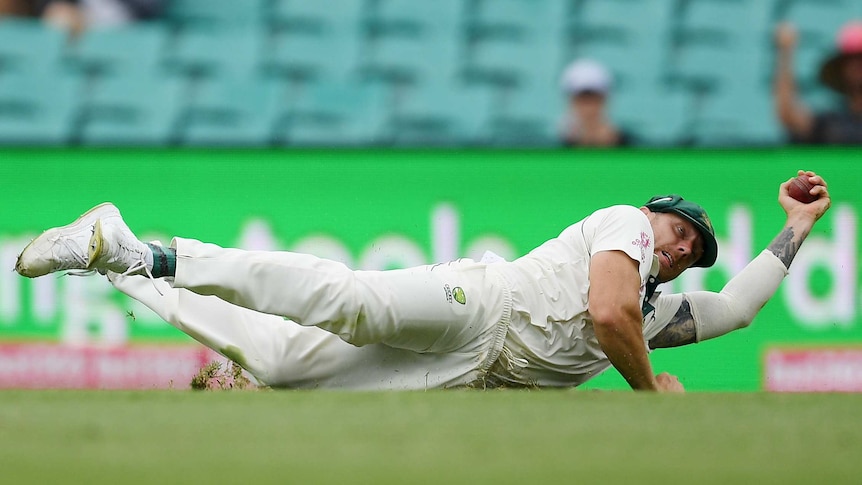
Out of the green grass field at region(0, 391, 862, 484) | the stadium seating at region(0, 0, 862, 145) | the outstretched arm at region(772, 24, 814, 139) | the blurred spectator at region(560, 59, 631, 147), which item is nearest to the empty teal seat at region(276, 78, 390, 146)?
the stadium seating at region(0, 0, 862, 145)

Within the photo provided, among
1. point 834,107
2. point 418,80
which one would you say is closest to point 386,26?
point 418,80

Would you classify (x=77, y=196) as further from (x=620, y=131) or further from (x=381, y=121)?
(x=620, y=131)

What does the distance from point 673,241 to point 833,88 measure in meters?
3.89

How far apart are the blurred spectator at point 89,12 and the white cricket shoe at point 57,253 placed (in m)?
4.27

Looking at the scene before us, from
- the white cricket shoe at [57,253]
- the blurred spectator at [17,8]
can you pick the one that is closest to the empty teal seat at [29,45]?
the blurred spectator at [17,8]

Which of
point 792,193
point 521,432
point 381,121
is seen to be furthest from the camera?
point 381,121

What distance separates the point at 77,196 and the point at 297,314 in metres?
3.52

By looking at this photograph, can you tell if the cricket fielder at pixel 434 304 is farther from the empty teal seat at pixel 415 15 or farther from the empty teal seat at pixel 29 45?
the empty teal seat at pixel 29 45

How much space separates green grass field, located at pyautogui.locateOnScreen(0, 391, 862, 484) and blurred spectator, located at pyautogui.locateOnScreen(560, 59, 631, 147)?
3966mm

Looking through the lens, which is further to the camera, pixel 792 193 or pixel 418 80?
pixel 418 80

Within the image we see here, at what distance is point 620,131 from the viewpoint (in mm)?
8211

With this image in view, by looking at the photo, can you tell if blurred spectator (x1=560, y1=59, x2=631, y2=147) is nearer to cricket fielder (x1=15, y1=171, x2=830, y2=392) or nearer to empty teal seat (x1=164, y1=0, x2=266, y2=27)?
empty teal seat (x1=164, y1=0, x2=266, y2=27)

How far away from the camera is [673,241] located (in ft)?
16.7

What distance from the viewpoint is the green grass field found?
2795 millimetres
